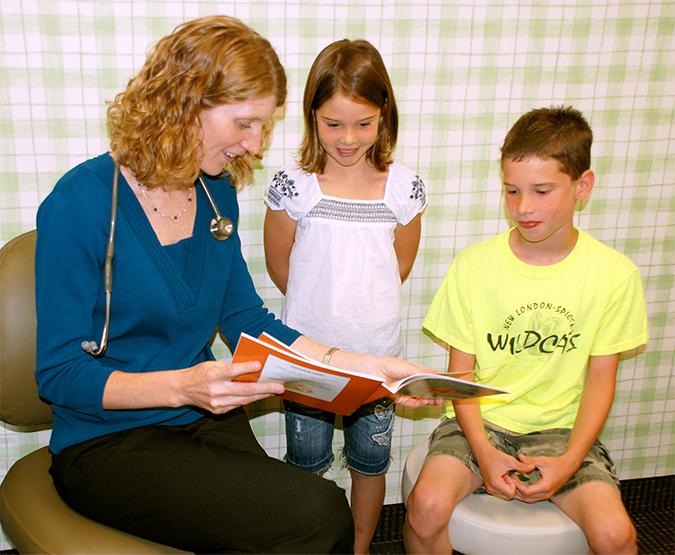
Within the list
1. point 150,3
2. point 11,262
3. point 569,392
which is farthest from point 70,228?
point 569,392

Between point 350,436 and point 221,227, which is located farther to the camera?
point 350,436

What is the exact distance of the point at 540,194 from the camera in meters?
1.44

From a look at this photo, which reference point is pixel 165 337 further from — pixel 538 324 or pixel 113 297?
pixel 538 324

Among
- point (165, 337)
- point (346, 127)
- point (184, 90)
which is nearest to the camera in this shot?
point (184, 90)

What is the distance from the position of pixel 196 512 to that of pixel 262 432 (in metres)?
0.82

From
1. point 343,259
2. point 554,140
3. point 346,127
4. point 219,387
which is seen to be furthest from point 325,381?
point 554,140

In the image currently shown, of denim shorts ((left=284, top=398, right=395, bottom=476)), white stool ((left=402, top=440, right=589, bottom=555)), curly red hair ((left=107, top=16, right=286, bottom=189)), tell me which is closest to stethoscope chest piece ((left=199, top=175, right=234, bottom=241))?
curly red hair ((left=107, top=16, right=286, bottom=189))

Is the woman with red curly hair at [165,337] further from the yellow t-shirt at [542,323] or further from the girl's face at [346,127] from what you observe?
the yellow t-shirt at [542,323]

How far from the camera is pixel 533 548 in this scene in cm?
126

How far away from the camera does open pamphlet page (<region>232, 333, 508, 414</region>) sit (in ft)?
3.22

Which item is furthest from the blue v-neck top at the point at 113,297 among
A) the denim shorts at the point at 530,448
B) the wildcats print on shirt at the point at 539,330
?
the wildcats print on shirt at the point at 539,330

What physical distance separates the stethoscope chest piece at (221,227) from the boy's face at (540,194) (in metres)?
0.68

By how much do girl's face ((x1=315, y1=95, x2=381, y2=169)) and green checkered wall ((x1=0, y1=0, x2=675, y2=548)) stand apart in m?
0.24

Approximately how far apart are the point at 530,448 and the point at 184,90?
1118 mm
